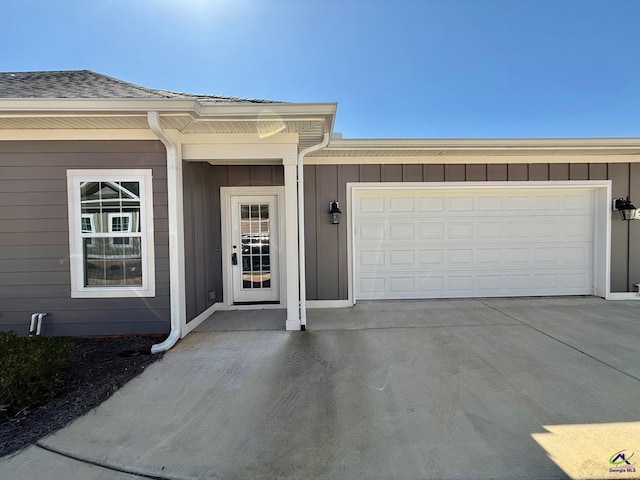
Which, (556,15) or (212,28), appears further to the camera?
(556,15)

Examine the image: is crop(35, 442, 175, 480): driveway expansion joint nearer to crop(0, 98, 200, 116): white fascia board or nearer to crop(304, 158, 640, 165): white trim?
crop(0, 98, 200, 116): white fascia board

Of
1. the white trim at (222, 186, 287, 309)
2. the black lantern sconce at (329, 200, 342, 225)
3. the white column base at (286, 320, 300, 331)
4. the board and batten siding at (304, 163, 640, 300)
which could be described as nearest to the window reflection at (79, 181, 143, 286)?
the white trim at (222, 186, 287, 309)

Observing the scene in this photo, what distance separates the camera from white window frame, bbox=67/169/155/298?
3.91 metres

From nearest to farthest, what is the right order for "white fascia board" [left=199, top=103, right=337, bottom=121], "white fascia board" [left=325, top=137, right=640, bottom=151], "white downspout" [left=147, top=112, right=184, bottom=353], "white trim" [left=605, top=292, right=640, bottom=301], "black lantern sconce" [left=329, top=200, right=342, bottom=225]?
"white fascia board" [left=199, top=103, right=337, bottom=121] < "white downspout" [left=147, top=112, right=184, bottom=353] < "white fascia board" [left=325, top=137, right=640, bottom=151] < "black lantern sconce" [left=329, top=200, right=342, bottom=225] < "white trim" [left=605, top=292, right=640, bottom=301]

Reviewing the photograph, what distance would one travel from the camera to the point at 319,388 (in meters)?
2.69

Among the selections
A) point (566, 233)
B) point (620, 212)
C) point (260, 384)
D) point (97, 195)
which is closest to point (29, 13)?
point (97, 195)

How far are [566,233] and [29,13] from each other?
399 inches

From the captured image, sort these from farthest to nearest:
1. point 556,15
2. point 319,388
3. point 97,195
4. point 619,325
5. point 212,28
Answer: point 556,15 → point 212,28 → point 619,325 → point 97,195 → point 319,388

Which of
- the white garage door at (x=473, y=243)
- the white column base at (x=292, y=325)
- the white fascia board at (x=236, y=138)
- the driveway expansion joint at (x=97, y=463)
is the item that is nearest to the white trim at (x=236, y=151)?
the white fascia board at (x=236, y=138)

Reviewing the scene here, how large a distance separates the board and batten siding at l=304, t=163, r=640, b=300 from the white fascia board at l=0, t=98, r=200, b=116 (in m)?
2.47

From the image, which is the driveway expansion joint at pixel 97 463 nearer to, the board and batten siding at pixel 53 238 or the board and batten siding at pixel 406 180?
the board and batten siding at pixel 53 238

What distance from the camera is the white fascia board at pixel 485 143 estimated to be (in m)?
4.81

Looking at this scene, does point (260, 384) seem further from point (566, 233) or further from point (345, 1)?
point (345, 1)

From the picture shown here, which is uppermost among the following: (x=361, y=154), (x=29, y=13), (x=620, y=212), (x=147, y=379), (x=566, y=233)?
(x=29, y=13)
